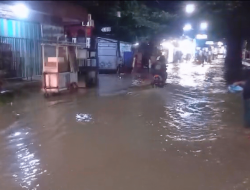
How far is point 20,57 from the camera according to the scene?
12742 millimetres

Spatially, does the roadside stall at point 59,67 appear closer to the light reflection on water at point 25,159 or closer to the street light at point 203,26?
the light reflection on water at point 25,159

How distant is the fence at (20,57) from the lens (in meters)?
12.0

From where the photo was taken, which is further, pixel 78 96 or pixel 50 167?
pixel 78 96

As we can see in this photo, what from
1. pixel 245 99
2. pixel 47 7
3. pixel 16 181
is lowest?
pixel 16 181

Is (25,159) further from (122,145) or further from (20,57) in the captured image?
(20,57)

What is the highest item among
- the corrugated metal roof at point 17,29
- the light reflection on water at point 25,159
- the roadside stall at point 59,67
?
the corrugated metal roof at point 17,29

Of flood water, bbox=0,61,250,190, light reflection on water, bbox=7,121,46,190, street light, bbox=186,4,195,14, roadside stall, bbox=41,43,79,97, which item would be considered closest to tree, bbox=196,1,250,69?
street light, bbox=186,4,195,14

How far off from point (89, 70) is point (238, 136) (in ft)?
24.8

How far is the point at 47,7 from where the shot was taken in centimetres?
95

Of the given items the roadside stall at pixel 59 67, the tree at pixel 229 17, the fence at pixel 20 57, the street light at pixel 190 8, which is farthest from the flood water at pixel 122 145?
the fence at pixel 20 57

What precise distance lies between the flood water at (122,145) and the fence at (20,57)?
372 centimetres

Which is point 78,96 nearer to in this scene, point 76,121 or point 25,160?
point 76,121

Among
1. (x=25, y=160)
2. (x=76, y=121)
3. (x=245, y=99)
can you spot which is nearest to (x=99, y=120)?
(x=76, y=121)

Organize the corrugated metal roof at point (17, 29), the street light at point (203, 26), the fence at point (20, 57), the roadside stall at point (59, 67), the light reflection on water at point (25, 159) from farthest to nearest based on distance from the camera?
the corrugated metal roof at point (17, 29)
the fence at point (20, 57)
the roadside stall at point (59, 67)
the light reflection on water at point (25, 159)
the street light at point (203, 26)
